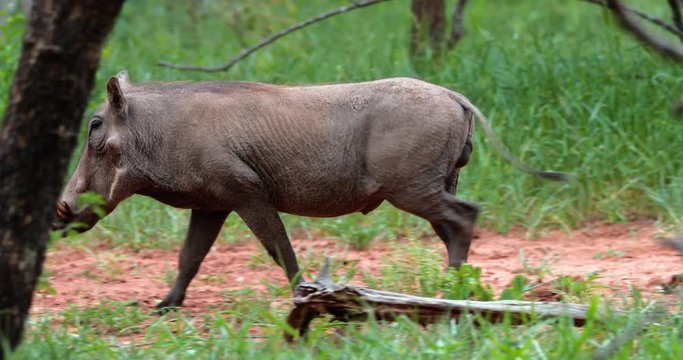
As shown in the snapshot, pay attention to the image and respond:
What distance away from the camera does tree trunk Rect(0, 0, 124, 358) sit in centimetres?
371

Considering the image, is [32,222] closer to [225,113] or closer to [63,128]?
[63,128]

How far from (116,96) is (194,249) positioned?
84cm

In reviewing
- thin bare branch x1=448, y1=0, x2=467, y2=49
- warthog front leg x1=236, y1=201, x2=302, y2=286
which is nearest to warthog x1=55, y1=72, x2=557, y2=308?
warthog front leg x1=236, y1=201, x2=302, y2=286

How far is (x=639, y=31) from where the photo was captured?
266cm

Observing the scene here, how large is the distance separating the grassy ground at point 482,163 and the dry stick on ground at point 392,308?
0.21 feet

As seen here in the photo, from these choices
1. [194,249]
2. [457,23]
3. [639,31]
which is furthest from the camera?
[457,23]

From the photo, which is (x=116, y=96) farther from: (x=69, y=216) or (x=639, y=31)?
(x=639, y=31)

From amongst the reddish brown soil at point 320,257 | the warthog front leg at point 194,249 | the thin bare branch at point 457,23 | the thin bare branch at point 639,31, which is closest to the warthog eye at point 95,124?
the warthog front leg at point 194,249

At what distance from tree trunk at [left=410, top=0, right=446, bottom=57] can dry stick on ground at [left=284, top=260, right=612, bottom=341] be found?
13.6 ft

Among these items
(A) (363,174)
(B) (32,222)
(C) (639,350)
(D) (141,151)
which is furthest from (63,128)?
(C) (639,350)

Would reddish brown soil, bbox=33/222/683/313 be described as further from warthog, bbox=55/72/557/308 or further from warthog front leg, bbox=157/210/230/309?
warthog, bbox=55/72/557/308

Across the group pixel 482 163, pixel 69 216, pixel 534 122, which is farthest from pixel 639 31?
pixel 534 122

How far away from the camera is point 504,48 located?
830 centimetres

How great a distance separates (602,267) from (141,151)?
2510 mm
